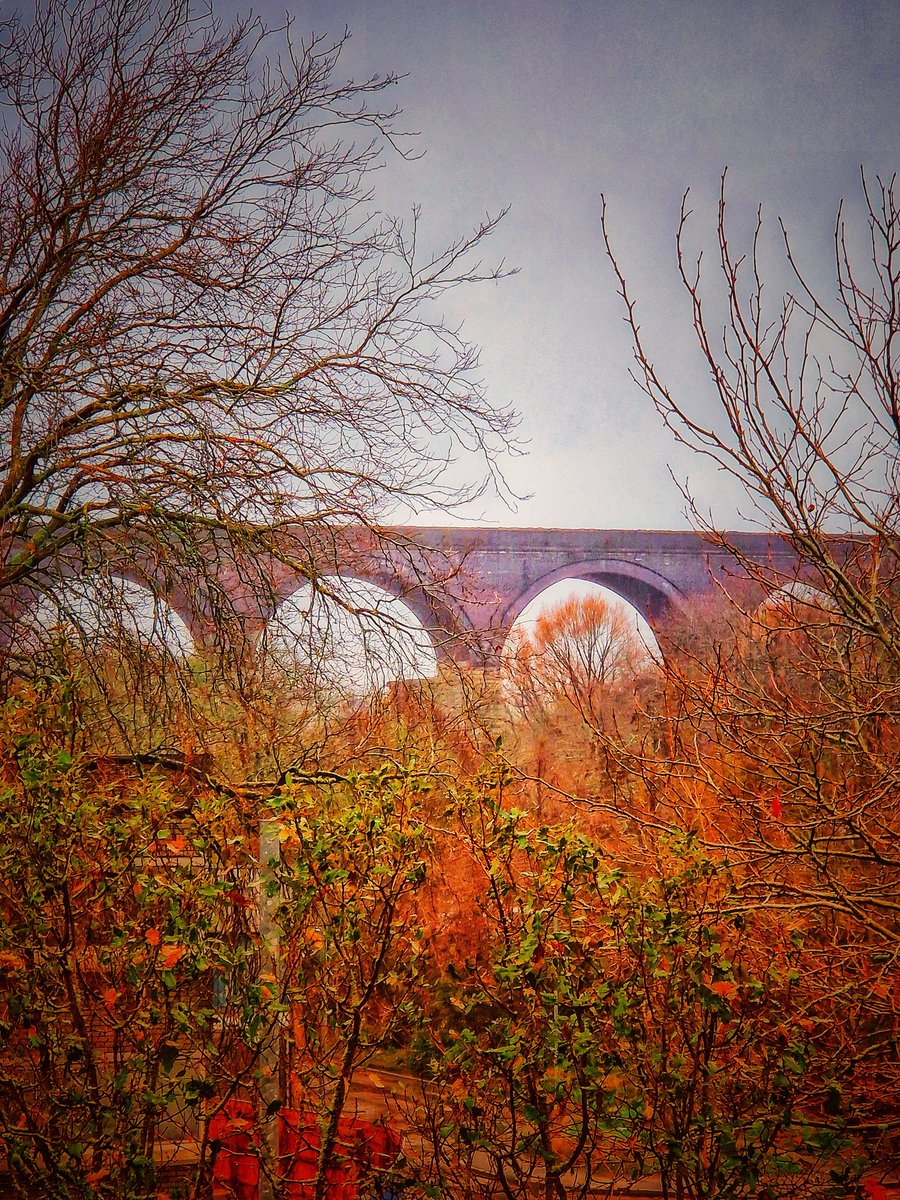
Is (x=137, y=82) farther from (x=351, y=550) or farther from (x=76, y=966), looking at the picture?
(x=76, y=966)

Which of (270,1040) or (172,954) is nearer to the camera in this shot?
(172,954)

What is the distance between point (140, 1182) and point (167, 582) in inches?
93.2

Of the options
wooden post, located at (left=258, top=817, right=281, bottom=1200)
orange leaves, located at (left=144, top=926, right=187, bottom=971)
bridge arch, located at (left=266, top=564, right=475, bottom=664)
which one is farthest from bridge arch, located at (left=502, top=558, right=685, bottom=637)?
orange leaves, located at (left=144, top=926, right=187, bottom=971)

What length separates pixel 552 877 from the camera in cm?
235

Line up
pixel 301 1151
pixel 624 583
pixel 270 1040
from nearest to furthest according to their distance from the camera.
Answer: pixel 301 1151 → pixel 270 1040 → pixel 624 583

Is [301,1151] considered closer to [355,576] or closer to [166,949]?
[166,949]

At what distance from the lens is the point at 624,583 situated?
2780 centimetres

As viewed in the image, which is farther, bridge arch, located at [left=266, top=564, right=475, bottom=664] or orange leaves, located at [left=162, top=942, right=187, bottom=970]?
bridge arch, located at [left=266, top=564, right=475, bottom=664]

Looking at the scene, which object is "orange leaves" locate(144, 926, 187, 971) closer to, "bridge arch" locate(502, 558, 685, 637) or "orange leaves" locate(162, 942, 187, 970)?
"orange leaves" locate(162, 942, 187, 970)

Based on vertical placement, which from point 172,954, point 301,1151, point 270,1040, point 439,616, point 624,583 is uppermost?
point 624,583

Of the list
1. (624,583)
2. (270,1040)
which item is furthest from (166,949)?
(624,583)

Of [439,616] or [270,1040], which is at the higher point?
[439,616]

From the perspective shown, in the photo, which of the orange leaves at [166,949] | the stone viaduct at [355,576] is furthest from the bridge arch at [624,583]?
the orange leaves at [166,949]

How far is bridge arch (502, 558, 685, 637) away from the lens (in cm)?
2667
